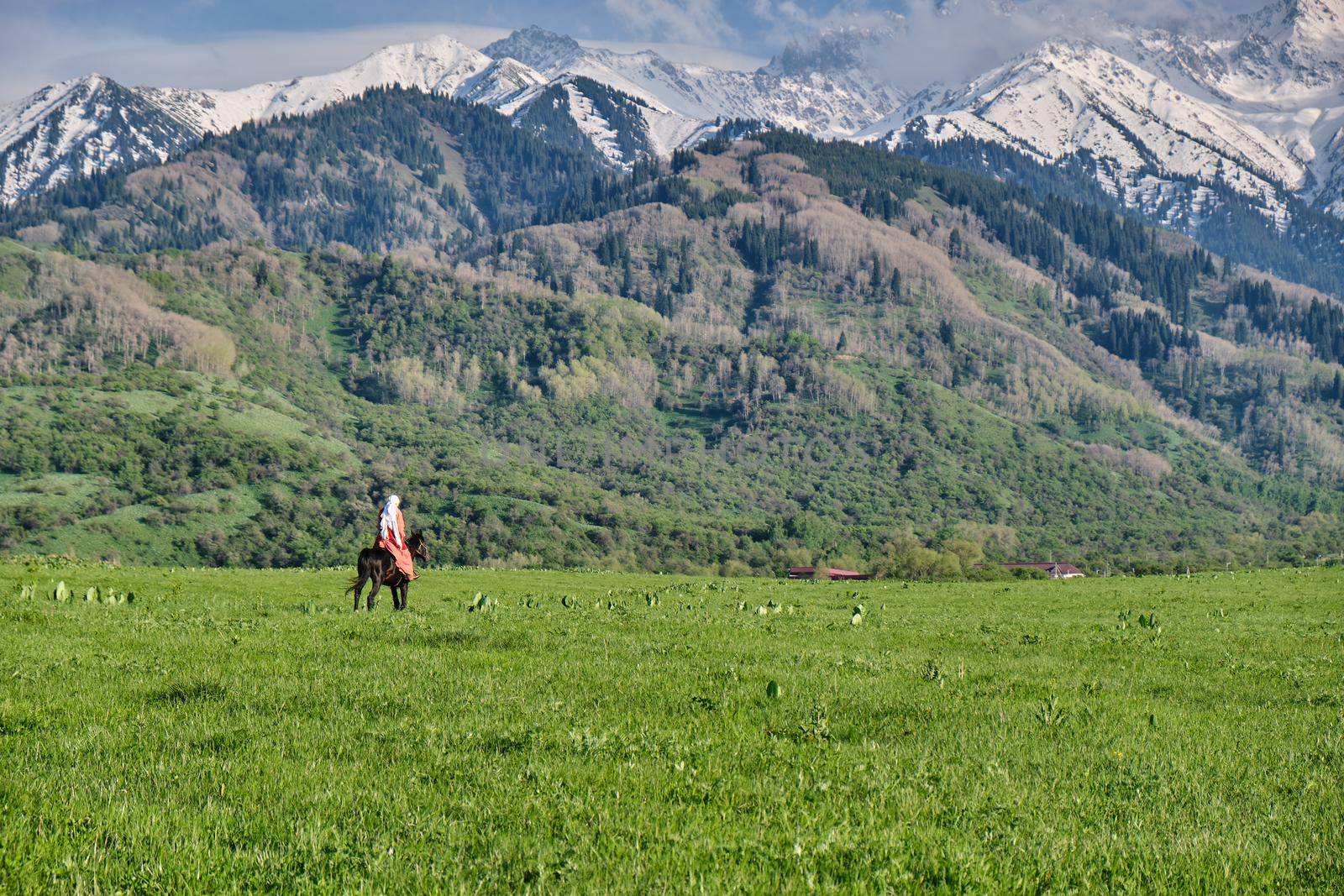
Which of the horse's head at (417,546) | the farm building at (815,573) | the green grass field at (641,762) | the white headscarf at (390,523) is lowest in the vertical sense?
the farm building at (815,573)

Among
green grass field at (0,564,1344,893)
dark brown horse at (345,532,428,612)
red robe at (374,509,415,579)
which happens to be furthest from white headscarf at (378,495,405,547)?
green grass field at (0,564,1344,893)

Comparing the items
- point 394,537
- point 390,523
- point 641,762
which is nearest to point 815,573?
point 394,537

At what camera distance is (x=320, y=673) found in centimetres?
1686

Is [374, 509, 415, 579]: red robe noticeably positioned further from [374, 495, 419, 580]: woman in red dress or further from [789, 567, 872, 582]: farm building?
[789, 567, 872, 582]: farm building

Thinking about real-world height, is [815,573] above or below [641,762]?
below

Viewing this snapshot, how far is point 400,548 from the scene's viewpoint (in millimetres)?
30688

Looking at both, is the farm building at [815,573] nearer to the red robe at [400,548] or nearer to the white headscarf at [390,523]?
the red robe at [400,548]

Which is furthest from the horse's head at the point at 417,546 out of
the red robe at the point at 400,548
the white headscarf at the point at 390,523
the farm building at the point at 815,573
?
the farm building at the point at 815,573

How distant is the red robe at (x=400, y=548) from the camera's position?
98.5ft

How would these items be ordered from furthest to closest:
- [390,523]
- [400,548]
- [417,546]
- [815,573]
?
[815,573] → [417,546] → [400,548] → [390,523]

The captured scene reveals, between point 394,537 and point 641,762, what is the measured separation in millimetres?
19727

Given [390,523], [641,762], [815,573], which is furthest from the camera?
[815,573]

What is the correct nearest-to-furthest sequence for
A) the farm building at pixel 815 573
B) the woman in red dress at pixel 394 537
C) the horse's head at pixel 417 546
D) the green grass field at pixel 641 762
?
the green grass field at pixel 641 762, the woman in red dress at pixel 394 537, the horse's head at pixel 417 546, the farm building at pixel 815 573

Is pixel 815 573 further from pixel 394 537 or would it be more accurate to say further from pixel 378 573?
pixel 378 573
